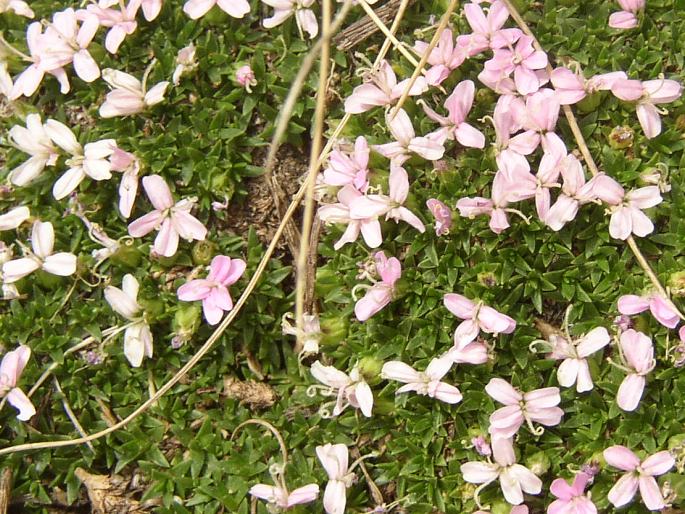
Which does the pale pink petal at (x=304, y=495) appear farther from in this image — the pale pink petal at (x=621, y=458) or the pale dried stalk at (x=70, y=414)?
the pale pink petal at (x=621, y=458)

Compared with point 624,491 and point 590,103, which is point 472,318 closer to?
point 624,491

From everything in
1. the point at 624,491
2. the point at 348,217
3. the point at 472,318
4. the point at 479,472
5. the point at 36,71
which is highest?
the point at 36,71

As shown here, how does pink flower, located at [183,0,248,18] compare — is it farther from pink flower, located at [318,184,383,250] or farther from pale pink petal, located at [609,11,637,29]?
pale pink petal, located at [609,11,637,29]

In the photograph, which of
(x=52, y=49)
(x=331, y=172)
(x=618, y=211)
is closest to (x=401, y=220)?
(x=331, y=172)

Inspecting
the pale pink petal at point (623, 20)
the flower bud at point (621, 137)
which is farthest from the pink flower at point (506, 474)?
the pale pink petal at point (623, 20)

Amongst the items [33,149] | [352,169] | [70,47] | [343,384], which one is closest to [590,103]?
[352,169]
